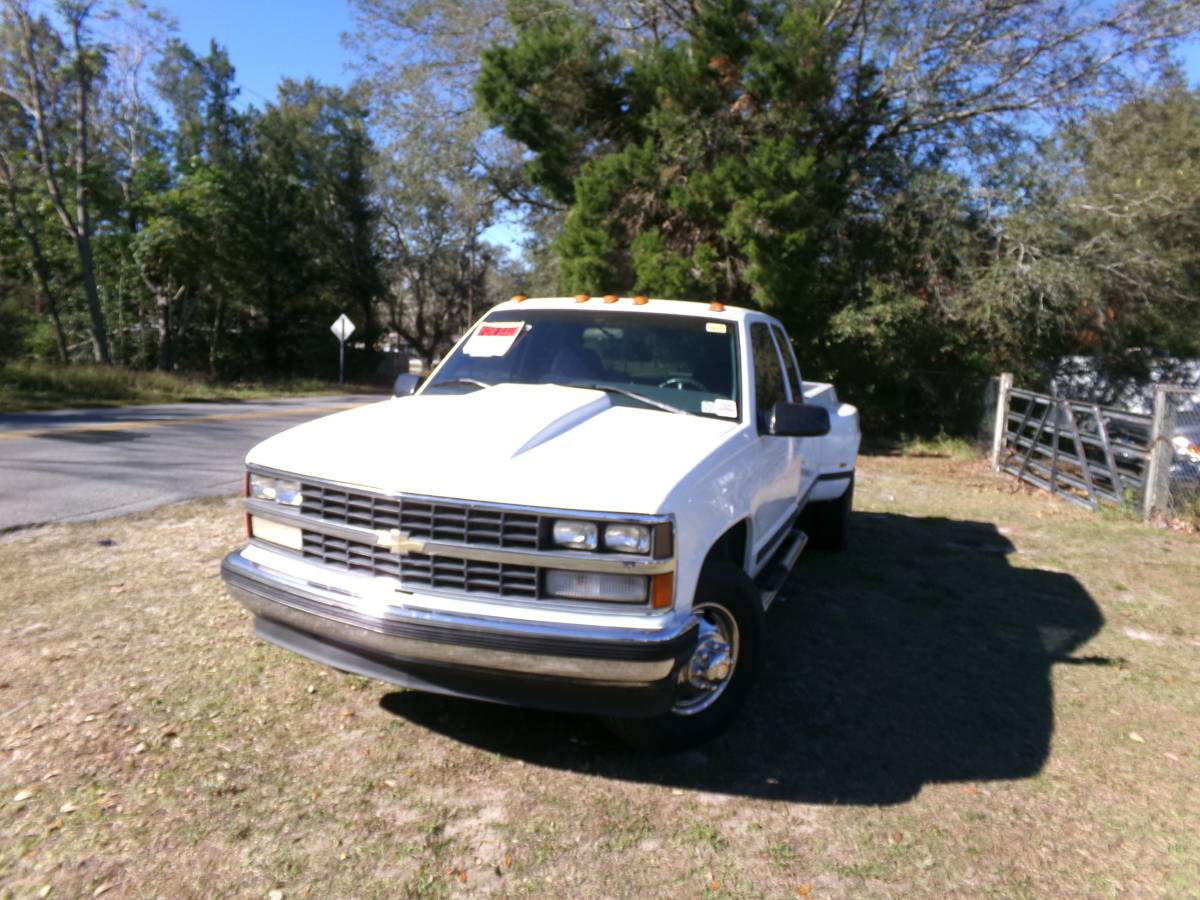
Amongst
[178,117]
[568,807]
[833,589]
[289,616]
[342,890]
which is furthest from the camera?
[178,117]

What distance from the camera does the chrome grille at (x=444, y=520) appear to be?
3.05 m

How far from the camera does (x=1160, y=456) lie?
29.3 feet

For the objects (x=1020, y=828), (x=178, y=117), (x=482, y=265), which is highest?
(x=178, y=117)

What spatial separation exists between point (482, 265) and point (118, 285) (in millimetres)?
17376

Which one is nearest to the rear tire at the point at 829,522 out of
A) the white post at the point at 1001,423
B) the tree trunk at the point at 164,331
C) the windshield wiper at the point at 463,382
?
the windshield wiper at the point at 463,382

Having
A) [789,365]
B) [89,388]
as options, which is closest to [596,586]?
[789,365]

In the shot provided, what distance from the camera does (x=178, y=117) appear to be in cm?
3809

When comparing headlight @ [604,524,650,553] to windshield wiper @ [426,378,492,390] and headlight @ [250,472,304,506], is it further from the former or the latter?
windshield wiper @ [426,378,492,390]

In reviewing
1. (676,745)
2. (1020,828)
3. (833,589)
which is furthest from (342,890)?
(833,589)

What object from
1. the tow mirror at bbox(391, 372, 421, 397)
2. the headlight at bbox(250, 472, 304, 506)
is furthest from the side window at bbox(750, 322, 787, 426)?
the headlight at bbox(250, 472, 304, 506)

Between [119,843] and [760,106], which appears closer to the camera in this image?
[119,843]

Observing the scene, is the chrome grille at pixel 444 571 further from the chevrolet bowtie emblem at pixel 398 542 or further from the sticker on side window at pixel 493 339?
the sticker on side window at pixel 493 339

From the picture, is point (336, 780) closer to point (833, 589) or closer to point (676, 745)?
point (676, 745)

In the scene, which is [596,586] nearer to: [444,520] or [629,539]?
[629,539]
